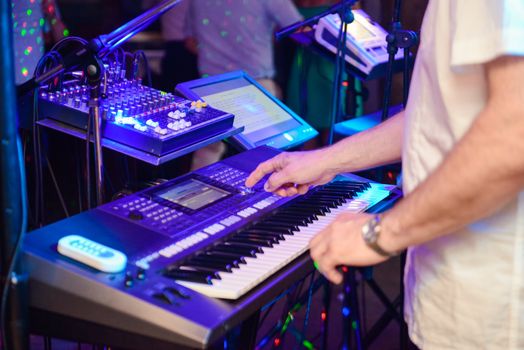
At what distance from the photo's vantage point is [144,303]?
115 centimetres

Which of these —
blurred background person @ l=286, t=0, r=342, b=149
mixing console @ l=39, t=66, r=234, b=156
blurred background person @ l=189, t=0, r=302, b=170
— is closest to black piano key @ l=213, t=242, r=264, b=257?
mixing console @ l=39, t=66, r=234, b=156

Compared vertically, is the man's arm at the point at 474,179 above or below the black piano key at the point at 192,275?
above

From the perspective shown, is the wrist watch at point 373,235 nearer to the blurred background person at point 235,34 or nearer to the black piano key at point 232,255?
the black piano key at point 232,255

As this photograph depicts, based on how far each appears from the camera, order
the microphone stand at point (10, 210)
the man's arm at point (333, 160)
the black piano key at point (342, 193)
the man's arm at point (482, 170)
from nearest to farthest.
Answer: the man's arm at point (482, 170)
the microphone stand at point (10, 210)
the man's arm at point (333, 160)
the black piano key at point (342, 193)

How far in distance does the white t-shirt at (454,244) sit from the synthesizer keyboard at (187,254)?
0.96 ft

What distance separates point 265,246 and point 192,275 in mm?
225

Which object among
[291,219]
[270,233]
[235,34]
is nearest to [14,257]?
[270,233]

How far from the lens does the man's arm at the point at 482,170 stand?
0.98 meters

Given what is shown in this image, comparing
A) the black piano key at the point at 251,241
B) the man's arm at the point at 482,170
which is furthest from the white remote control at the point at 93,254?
the man's arm at the point at 482,170

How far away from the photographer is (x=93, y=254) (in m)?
1.24

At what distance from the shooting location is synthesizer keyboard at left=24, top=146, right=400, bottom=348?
116cm

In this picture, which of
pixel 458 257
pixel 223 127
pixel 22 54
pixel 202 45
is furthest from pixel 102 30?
pixel 458 257

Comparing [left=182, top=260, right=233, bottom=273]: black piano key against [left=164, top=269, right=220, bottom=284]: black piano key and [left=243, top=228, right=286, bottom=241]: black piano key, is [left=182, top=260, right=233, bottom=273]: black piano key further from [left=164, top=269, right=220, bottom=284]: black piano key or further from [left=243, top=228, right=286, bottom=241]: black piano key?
[left=243, top=228, right=286, bottom=241]: black piano key

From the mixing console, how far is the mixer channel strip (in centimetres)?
31
